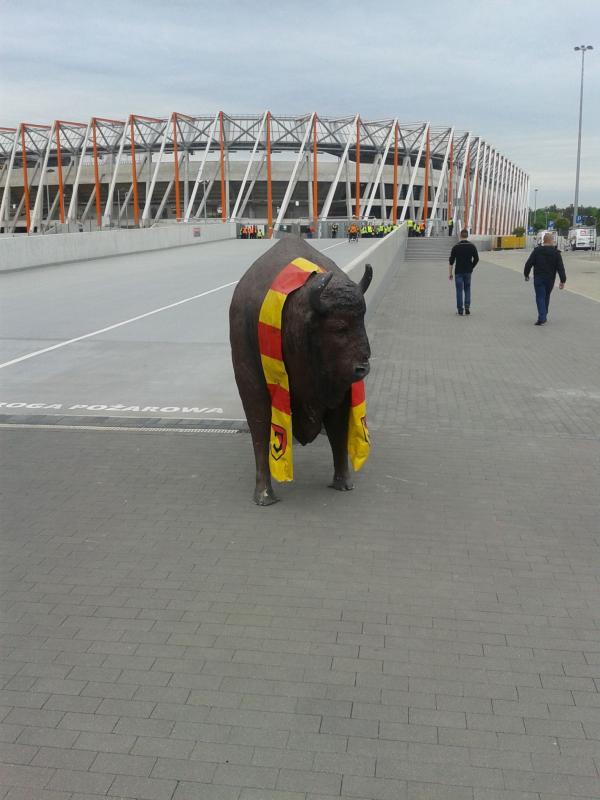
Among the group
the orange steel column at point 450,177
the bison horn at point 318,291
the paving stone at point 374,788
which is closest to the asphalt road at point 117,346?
the bison horn at point 318,291

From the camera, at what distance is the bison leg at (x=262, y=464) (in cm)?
567

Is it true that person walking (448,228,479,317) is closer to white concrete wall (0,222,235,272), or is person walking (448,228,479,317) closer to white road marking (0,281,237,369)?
white road marking (0,281,237,369)

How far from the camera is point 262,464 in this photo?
572 cm

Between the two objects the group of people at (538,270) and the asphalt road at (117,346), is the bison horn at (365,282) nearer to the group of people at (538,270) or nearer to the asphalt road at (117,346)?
the asphalt road at (117,346)

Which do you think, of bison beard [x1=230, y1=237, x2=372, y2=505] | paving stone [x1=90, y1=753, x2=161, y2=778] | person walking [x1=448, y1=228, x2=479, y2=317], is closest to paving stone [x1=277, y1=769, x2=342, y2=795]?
paving stone [x1=90, y1=753, x2=161, y2=778]

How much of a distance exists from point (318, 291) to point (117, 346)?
781 cm

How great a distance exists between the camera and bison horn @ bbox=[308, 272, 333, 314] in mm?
4773

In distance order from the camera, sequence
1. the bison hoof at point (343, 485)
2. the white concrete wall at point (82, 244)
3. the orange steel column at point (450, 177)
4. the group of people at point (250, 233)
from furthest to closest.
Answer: the orange steel column at point (450, 177) < the group of people at point (250, 233) < the white concrete wall at point (82, 244) < the bison hoof at point (343, 485)

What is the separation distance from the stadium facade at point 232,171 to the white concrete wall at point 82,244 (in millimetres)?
24485

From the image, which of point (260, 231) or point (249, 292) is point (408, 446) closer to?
point (249, 292)

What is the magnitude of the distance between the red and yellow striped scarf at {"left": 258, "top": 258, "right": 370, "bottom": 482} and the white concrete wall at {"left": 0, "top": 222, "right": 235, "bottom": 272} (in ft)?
69.0

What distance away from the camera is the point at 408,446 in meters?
7.00

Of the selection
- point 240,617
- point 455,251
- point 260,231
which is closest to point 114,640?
point 240,617

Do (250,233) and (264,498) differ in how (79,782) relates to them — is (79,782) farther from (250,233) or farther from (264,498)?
(250,233)
